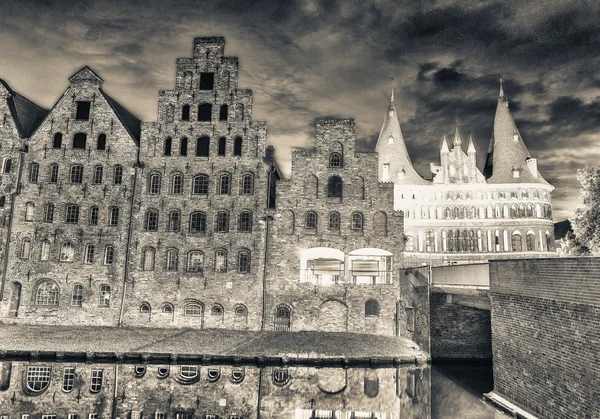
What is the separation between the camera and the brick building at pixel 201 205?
26.6 m

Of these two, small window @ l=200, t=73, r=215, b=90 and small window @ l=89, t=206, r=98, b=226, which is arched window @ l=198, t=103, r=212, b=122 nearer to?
small window @ l=200, t=73, r=215, b=90

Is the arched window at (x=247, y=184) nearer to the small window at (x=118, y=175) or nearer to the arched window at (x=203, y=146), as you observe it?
the arched window at (x=203, y=146)

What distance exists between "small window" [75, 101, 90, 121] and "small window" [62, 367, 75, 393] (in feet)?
55.2

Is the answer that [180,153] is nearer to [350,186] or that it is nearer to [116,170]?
[116,170]

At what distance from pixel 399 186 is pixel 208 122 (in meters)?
40.2

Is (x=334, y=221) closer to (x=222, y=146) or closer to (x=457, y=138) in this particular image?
(x=222, y=146)

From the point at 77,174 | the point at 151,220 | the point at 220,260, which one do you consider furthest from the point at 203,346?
the point at 77,174

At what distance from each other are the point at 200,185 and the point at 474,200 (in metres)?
45.0

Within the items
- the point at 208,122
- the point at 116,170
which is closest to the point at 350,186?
the point at 208,122

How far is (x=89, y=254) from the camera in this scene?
27297 millimetres

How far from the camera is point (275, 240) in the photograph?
27.1m

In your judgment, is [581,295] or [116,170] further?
[116,170]

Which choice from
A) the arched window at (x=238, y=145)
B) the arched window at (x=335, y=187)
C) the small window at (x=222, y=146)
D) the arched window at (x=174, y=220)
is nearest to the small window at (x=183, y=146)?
the small window at (x=222, y=146)

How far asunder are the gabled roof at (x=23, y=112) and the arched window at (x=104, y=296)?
11203 mm
